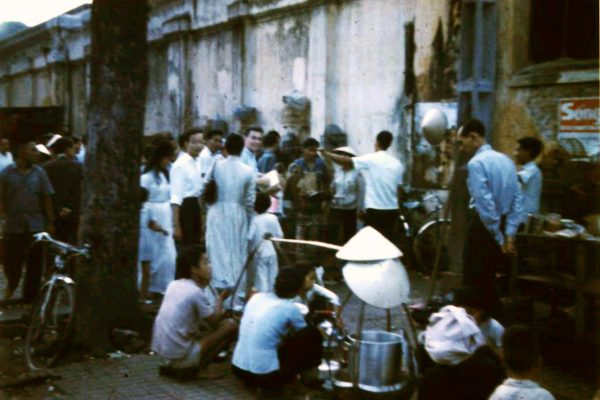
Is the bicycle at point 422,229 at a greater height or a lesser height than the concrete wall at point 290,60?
lesser

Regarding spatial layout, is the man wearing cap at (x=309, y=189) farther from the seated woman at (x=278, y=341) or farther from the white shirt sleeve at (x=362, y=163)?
the seated woman at (x=278, y=341)

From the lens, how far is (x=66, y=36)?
30484mm

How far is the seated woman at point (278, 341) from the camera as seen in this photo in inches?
242

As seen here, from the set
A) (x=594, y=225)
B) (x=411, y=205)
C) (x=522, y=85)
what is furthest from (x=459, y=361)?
(x=411, y=205)

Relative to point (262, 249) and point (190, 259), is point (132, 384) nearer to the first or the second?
point (190, 259)

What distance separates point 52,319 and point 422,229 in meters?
5.77

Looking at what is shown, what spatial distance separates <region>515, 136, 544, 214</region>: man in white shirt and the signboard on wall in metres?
1.29

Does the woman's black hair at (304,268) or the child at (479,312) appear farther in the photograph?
the woman's black hair at (304,268)

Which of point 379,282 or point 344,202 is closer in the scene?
point 379,282

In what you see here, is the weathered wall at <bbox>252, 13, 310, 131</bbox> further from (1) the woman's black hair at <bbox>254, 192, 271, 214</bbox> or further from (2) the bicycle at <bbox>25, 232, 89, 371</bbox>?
(2) the bicycle at <bbox>25, 232, 89, 371</bbox>

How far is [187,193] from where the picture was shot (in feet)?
31.6

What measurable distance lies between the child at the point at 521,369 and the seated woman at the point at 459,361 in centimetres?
64

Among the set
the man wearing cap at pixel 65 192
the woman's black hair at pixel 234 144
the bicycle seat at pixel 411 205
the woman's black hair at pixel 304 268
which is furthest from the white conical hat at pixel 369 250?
the bicycle seat at pixel 411 205

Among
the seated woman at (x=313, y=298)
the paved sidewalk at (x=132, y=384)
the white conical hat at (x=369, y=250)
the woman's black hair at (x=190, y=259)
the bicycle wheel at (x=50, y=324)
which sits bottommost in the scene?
the paved sidewalk at (x=132, y=384)
